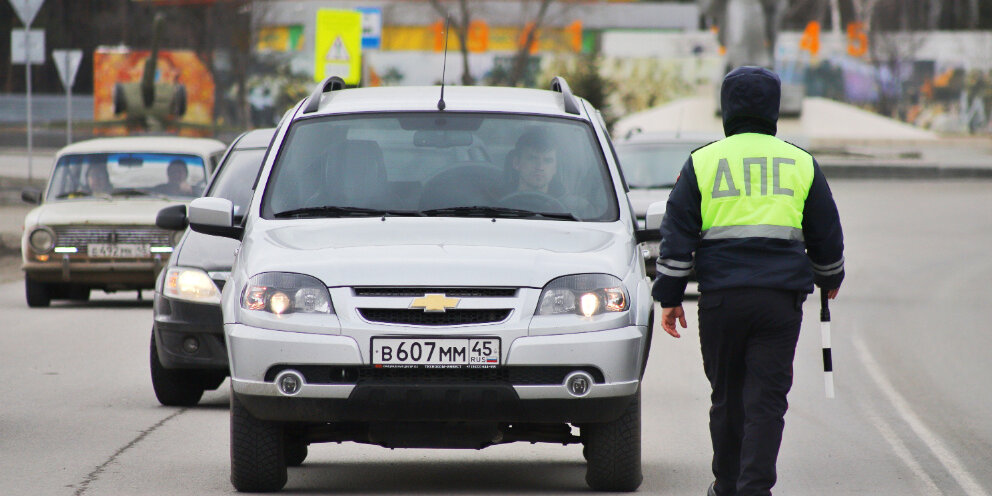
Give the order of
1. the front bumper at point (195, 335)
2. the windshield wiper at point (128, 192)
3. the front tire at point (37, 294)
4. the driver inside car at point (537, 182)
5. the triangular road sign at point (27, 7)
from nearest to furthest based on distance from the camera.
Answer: the driver inside car at point (537, 182)
the front bumper at point (195, 335)
the front tire at point (37, 294)
the windshield wiper at point (128, 192)
the triangular road sign at point (27, 7)

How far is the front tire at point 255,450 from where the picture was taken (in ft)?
21.8

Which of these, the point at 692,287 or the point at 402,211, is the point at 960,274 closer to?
the point at 692,287

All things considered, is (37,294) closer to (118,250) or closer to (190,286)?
(118,250)

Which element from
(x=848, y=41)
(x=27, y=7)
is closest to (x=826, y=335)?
(x=27, y=7)

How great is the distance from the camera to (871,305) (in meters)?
17.2

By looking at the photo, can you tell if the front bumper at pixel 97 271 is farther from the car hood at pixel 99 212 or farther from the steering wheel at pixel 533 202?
the steering wheel at pixel 533 202

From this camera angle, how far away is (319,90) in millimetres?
7711

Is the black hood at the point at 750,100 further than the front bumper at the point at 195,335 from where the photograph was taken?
No

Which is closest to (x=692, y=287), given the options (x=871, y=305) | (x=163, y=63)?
(x=871, y=305)

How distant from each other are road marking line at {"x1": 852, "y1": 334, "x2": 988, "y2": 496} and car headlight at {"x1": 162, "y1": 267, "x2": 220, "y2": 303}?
3.77 m

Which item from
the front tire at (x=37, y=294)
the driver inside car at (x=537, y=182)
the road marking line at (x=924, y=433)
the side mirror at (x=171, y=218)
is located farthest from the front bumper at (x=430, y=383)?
the front tire at (x=37, y=294)

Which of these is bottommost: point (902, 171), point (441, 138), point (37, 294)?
point (37, 294)

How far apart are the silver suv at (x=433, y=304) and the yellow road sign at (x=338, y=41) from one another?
63.3ft

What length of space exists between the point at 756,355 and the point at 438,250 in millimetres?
1328
